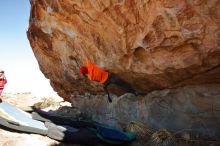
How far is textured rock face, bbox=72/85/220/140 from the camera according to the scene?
6.31 metres

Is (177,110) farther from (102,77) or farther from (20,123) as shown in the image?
(20,123)

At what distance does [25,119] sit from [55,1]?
12.1 feet

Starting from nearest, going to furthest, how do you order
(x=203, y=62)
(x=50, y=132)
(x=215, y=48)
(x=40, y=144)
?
(x=215, y=48) < (x=203, y=62) < (x=40, y=144) < (x=50, y=132)

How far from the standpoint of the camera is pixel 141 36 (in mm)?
6547

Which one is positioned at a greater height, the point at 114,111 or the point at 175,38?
the point at 175,38

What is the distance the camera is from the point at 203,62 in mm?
5922

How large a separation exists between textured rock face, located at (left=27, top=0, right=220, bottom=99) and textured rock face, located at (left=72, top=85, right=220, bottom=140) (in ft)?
0.84

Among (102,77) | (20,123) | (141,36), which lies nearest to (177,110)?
(141,36)

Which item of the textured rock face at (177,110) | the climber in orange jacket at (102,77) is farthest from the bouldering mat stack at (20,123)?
the textured rock face at (177,110)

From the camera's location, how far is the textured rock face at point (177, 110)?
631cm

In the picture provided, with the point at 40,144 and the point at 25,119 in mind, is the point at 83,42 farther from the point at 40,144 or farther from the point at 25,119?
the point at 40,144

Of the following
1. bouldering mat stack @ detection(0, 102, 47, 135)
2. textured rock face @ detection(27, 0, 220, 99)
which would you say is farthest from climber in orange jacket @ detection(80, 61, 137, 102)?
bouldering mat stack @ detection(0, 102, 47, 135)

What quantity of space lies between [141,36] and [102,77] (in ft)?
7.34

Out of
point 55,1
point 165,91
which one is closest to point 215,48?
point 165,91
